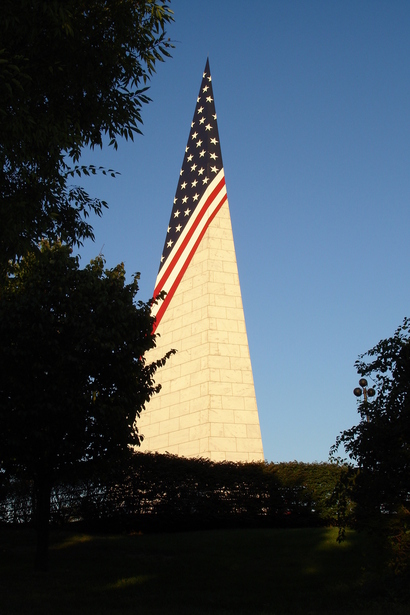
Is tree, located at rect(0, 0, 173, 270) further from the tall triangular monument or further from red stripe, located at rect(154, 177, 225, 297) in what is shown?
red stripe, located at rect(154, 177, 225, 297)

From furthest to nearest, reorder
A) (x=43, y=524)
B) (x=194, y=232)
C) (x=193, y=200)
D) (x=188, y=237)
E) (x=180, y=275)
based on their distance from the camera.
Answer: (x=193, y=200), (x=188, y=237), (x=194, y=232), (x=180, y=275), (x=43, y=524)

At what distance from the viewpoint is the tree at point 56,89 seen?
10539mm

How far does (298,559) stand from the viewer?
15.6 meters

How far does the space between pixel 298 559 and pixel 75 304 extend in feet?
28.7

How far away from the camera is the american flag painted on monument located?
103 ft

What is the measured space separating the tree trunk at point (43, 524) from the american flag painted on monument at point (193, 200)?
597 inches

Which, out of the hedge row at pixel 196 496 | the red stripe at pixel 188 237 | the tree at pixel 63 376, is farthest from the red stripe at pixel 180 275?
the tree at pixel 63 376

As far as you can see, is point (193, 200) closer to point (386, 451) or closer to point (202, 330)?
point (202, 330)

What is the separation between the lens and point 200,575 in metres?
14.6

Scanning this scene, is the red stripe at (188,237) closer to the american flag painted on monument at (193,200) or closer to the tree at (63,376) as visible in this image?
the american flag painted on monument at (193,200)

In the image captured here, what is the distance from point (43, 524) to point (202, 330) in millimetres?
13886

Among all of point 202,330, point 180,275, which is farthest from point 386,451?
point 180,275

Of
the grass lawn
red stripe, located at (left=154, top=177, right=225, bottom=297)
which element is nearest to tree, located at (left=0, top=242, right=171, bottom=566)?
the grass lawn

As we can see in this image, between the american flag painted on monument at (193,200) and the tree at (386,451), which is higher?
the american flag painted on monument at (193,200)
